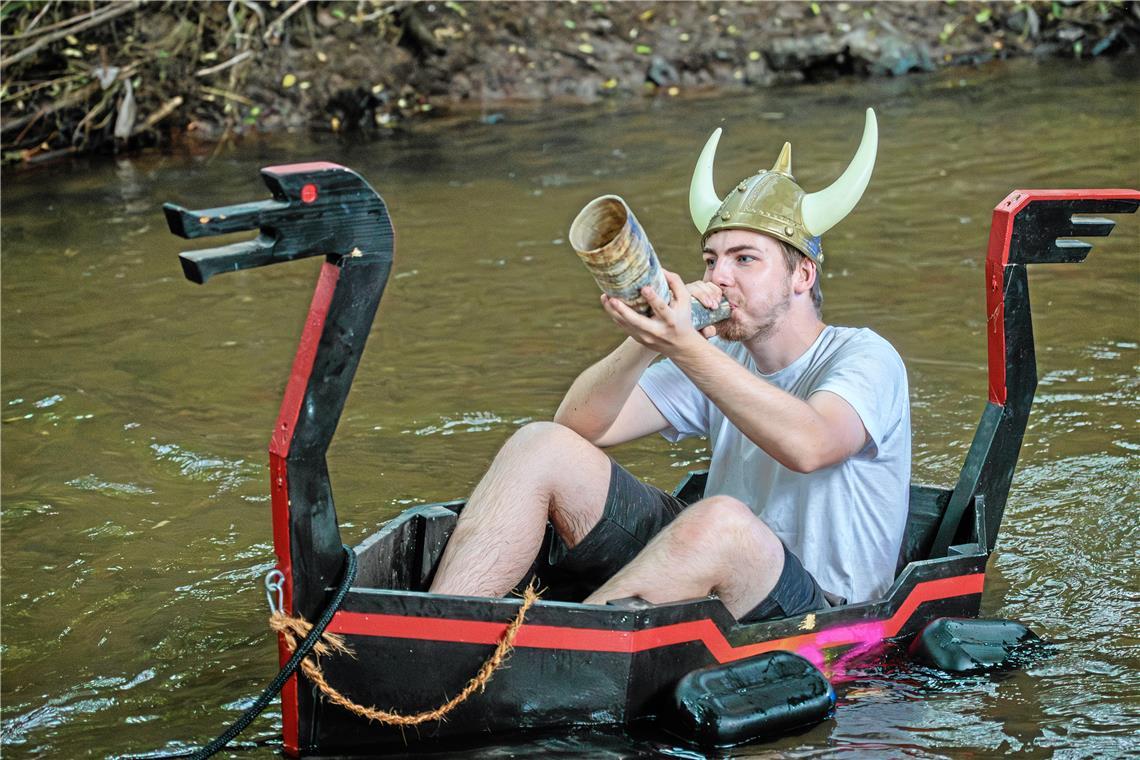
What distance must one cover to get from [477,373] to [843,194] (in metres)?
3.23

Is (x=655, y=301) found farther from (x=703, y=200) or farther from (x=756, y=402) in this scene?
(x=703, y=200)

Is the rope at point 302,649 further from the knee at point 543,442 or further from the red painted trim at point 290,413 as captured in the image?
the knee at point 543,442

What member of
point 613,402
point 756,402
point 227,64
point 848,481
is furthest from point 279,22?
point 756,402

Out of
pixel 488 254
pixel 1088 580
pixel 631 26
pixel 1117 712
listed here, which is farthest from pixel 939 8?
pixel 1117 712

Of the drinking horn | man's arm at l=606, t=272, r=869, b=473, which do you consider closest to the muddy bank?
man's arm at l=606, t=272, r=869, b=473

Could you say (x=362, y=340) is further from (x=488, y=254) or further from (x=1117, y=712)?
(x=488, y=254)

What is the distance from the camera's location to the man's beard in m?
4.05

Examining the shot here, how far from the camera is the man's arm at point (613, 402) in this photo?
4.07 m

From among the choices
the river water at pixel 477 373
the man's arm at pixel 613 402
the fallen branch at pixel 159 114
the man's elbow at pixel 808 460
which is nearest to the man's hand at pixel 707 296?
the man's arm at pixel 613 402

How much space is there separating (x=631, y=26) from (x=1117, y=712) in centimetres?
1064

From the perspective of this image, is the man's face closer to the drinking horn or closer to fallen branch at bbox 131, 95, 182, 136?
the drinking horn

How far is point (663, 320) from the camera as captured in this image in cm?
349

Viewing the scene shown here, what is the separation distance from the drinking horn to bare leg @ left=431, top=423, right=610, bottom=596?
26.9 inches

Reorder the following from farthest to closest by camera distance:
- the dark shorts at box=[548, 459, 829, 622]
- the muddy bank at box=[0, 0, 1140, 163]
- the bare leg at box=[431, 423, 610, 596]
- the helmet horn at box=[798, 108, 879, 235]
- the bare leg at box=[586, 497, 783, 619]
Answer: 1. the muddy bank at box=[0, 0, 1140, 163]
2. the dark shorts at box=[548, 459, 829, 622]
3. the helmet horn at box=[798, 108, 879, 235]
4. the bare leg at box=[431, 423, 610, 596]
5. the bare leg at box=[586, 497, 783, 619]
